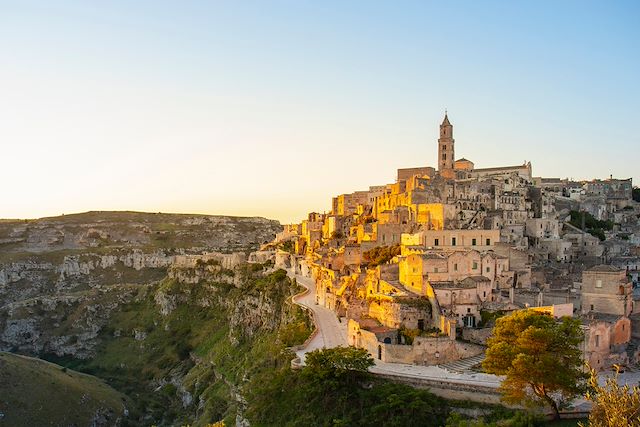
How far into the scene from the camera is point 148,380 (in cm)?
8125

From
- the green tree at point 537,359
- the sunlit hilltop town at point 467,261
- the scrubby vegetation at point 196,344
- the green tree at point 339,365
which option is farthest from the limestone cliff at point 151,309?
the green tree at point 537,359

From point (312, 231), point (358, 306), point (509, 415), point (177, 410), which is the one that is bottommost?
point (177, 410)

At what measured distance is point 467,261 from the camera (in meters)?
44.2

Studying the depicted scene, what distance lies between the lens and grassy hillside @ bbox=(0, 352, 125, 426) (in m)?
59.8

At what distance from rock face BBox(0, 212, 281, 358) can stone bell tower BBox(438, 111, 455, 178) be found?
37928mm

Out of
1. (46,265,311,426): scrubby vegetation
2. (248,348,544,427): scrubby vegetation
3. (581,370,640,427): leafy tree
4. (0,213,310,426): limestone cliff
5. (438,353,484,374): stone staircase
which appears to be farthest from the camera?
(0,213,310,426): limestone cliff

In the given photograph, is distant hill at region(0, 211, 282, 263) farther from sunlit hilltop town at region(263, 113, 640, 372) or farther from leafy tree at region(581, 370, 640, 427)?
leafy tree at region(581, 370, 640, 427)

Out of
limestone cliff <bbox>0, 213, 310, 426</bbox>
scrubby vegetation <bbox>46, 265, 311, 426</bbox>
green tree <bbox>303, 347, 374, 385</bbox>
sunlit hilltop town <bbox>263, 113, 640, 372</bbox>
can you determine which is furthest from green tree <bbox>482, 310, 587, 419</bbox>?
limestone cliff <bbox>0, 213, 310, 426</bbox>

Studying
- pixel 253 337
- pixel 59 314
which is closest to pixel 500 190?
pixel 253 337

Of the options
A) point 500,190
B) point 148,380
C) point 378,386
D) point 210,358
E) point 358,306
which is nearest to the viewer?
point 378,386

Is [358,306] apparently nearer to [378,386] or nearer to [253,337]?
[378,386]

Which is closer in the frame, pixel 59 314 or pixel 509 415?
pixel 509 415

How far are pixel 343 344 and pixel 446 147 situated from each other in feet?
166

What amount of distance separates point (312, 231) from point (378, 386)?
50370mm
